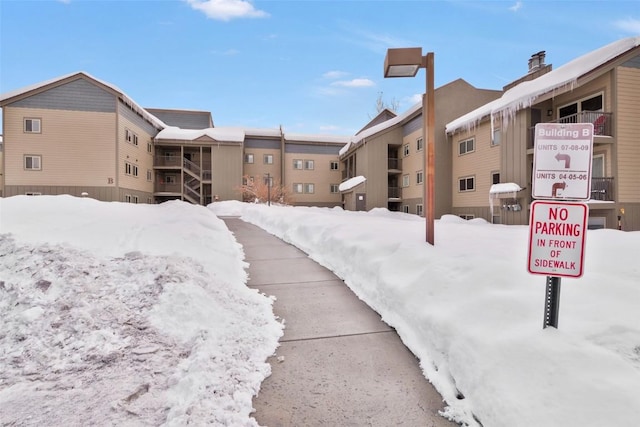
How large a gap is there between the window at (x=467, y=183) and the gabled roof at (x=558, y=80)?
11.4ft

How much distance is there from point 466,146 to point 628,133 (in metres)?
7.56

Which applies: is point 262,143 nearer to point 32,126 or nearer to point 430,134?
point 32,126

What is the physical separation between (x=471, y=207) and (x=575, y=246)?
1753 cm

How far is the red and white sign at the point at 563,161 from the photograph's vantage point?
272cm

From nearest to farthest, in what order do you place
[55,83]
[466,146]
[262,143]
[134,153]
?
[466,146], [55,83], [134,153], [262,143]

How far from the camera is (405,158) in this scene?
25688mm

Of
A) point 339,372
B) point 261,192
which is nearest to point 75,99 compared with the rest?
point 261,192

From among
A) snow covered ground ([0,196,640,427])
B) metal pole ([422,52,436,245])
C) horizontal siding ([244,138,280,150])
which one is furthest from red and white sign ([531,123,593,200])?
horizontal siding ([244,138,280,150])

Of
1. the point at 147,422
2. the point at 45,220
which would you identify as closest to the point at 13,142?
the point at 45,220

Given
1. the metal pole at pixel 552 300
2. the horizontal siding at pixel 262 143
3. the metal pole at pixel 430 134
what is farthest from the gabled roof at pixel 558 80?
the horizontal siding at pixel 262 143

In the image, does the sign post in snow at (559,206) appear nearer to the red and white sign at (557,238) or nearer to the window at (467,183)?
the red and white sign at (557,238)

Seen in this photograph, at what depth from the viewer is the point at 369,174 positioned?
1033 inches

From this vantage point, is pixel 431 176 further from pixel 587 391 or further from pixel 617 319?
pixel 587 391

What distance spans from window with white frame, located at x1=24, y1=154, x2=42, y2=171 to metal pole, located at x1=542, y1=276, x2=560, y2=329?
2723 cm
